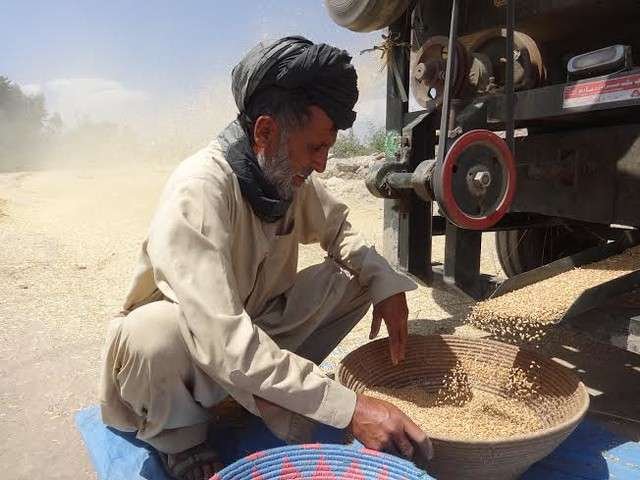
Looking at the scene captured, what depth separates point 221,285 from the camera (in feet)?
5.60

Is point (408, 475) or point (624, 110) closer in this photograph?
point (408, 475)

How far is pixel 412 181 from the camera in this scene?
2.59 m

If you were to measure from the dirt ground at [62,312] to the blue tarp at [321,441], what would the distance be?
0.84 ft

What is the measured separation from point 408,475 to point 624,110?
5.61 feet

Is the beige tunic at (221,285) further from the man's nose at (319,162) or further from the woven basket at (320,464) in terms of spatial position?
the man's nose at (319,162)

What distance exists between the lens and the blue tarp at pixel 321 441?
204cm

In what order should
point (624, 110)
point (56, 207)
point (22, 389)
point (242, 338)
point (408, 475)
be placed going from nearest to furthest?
point (408, 475)
point (242, 338)
point (624, 110)
point (22, 389)
point (56, 207)

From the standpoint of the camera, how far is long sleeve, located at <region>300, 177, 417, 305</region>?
2.37 metres

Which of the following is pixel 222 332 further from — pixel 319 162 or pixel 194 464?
pixel 319 162

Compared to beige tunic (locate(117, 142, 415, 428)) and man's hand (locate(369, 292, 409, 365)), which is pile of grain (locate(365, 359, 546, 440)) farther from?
beige tunic (locate(117, 142, 415, 428))

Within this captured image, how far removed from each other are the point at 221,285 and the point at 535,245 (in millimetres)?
3112

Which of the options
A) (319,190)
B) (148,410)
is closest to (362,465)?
(148,410)

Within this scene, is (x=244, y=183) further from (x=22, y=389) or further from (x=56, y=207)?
(x=56, y=207)

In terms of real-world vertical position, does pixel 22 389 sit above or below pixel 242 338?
below
